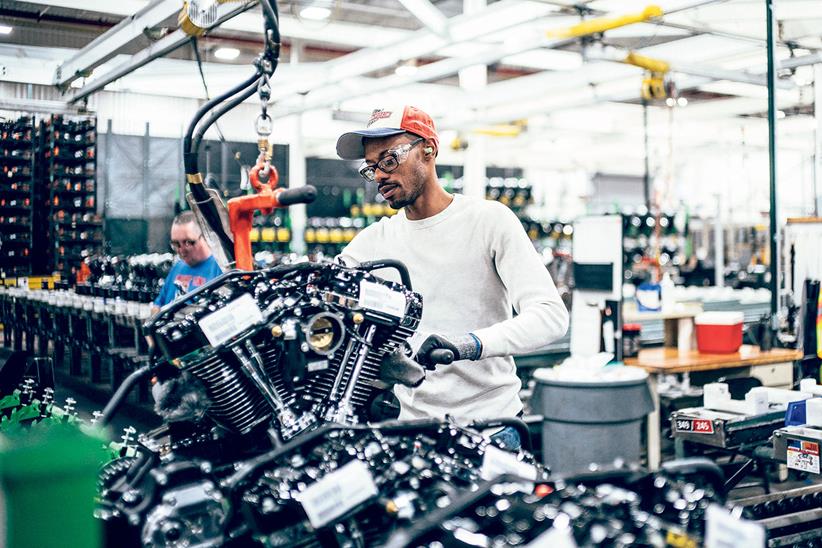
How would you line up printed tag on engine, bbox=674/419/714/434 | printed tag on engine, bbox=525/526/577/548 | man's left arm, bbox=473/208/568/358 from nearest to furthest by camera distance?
printed tag on engine, bbox=525/526/577/548 < man's left arm, bbox=473/208/568/358 < printed tag on engine, bbox=674/419/714/434

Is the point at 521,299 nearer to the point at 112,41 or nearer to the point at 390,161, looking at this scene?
the point at 390,161

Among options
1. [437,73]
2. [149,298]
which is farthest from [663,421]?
[437,73]

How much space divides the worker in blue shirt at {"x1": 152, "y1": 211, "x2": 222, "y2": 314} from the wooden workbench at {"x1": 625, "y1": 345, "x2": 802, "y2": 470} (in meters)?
2.83

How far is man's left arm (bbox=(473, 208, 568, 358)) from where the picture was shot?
1.73 metres

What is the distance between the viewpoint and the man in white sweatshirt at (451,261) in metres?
1.94

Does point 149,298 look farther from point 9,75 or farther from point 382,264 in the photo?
point 382,264

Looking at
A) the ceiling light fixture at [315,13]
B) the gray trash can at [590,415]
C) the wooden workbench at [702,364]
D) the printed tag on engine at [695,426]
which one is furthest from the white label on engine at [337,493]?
the ceiling light fixture at [315,13]

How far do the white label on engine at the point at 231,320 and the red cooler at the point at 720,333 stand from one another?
16.4ft

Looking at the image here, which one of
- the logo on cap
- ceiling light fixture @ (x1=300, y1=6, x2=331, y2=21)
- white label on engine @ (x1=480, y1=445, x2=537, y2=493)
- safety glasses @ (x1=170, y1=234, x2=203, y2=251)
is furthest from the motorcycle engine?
ceiling light fixture @ (x1=300, y1=6, x2=331, y2=21)

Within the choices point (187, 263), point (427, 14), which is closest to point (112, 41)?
point (187, 263)

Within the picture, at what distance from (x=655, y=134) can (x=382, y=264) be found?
16048 mm

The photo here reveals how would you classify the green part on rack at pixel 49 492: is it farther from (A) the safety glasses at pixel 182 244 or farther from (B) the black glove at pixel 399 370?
(A) the safety glasses at pixel 182 244

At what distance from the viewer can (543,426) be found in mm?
4699

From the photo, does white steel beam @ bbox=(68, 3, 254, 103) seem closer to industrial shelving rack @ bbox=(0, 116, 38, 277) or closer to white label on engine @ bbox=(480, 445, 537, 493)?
industrial shelving rack @ bbox=(0, 116, 38, 277)
